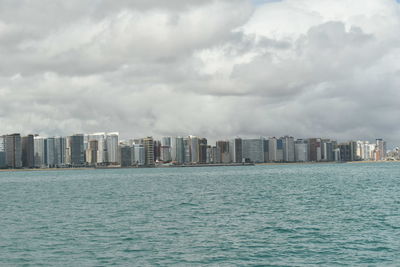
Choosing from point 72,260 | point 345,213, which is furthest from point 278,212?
point 72,260

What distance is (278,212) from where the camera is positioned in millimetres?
57250

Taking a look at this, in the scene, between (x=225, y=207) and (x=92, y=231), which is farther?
(x=225, y=207)

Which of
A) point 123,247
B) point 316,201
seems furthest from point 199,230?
point 316,201

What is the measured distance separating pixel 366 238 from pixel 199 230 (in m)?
14.3

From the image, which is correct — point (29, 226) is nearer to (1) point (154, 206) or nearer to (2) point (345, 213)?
(1) point (154, 206)

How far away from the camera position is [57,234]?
143 ft

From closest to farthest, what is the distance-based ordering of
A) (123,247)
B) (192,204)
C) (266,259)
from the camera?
(266,259)
(123,247)
(192,204)

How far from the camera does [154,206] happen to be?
67.5m

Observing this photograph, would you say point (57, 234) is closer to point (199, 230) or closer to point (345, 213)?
point (199, 230)

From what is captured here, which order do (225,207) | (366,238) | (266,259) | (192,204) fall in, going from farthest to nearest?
1. (192,204)
2. (225,207)
3. (366,238)
4. (266,259)

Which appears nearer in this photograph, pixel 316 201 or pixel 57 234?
pixel 57 234

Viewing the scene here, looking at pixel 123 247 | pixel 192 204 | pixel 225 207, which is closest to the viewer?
pixel 123 247

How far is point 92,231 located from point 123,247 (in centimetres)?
920

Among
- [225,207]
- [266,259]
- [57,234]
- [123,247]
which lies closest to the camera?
[266,259]
